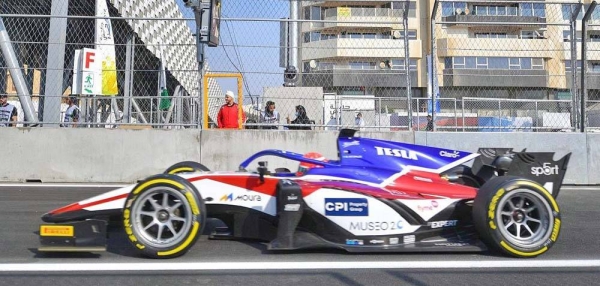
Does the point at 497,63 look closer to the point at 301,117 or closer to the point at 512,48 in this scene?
the point at 512,48

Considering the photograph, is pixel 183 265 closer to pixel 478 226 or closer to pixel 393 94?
pixel 478 226

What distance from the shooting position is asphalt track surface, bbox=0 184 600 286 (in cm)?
364

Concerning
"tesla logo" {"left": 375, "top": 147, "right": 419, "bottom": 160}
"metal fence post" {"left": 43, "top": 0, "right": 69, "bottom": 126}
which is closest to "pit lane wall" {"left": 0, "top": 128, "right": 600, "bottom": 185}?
"metal fence post" {"left": 43, "top": 0, "right": 69, "bottom": 126}

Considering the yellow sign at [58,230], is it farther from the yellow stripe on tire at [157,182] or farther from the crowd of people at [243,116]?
the crowd of people at [243,116]

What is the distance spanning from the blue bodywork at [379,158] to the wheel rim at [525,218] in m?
0.64

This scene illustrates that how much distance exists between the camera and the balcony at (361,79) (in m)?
9.92

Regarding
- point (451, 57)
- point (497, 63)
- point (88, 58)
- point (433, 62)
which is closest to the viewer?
point (433, 62)

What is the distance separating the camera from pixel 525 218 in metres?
4.25

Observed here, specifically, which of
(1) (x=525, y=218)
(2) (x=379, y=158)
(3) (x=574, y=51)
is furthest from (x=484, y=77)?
(1) (x=525, y=218)

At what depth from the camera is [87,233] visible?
13.4 feet

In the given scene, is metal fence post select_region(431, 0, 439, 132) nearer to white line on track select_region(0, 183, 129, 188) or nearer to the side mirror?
white line on track select_region(0, 183, 129, 188)

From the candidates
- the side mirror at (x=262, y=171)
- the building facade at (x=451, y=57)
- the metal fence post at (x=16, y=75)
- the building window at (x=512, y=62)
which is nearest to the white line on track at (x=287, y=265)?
the side mirror at (x=262, y=171)

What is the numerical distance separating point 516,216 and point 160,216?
2723 millimetres

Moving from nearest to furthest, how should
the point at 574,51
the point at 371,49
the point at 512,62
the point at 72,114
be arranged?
the point at 574,51 → the point at 72,114 → the point at 371,49 → the point at 512,62
